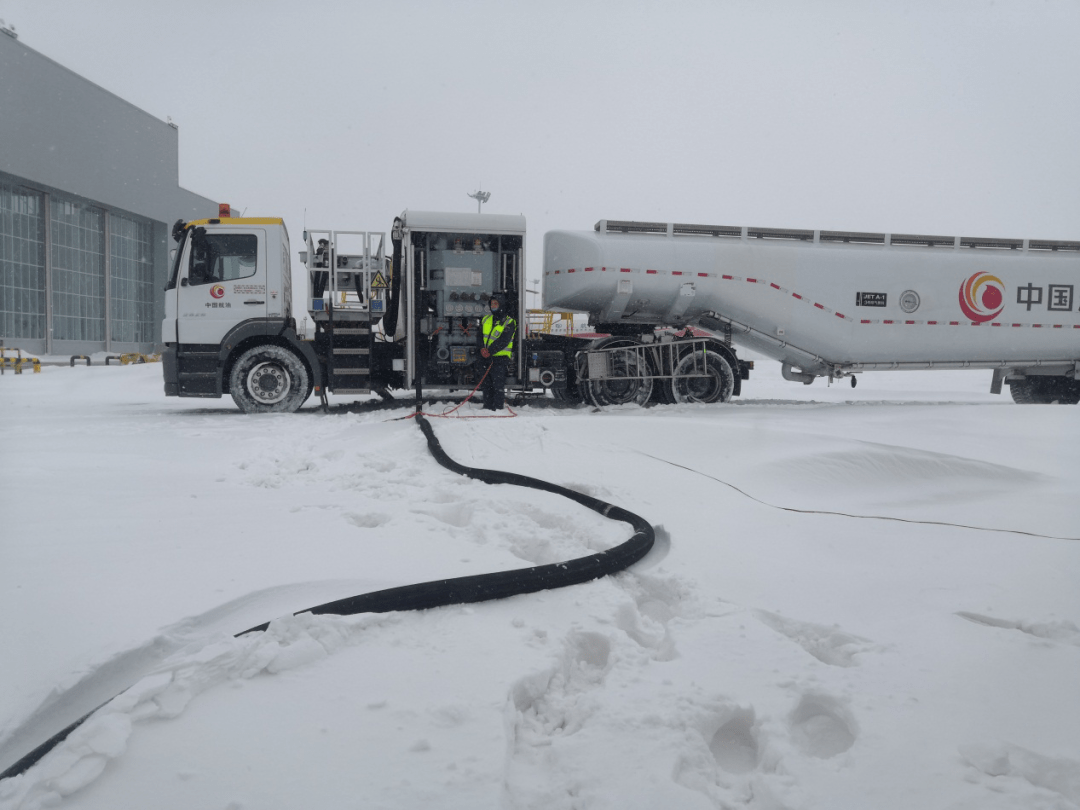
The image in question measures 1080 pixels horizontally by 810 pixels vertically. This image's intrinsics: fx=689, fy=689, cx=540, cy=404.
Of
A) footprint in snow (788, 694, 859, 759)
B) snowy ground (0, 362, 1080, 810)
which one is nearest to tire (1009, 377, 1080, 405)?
snowy ground (0, 362, 1080, 810)

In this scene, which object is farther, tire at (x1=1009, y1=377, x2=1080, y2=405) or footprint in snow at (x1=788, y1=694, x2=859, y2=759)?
tire at (x1=1009, y1=377, x2=1080, y2=405)

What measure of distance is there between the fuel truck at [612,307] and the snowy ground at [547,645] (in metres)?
4.92

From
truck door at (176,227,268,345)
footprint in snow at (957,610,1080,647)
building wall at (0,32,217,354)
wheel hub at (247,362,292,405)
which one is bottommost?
footprint in snow at (957,610,1080,647)

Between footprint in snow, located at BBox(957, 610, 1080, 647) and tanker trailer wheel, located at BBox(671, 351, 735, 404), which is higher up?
tanker trailer wheel, located at BBox(671, 351, 735, 404)

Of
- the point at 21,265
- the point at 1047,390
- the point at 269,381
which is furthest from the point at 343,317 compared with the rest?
the point at 21,265

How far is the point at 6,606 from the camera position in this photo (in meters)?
2.56

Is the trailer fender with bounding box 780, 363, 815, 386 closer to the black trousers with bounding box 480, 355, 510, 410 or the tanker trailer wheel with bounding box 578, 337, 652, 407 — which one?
the tanker trailer wheel with bounding box 578, 337, 652, 407

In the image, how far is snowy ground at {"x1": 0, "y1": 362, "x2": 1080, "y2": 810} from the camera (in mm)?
1754

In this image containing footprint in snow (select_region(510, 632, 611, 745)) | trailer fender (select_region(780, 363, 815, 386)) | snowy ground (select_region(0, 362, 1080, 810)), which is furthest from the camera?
trailer fender (select_region(780, 363, 815, 386))

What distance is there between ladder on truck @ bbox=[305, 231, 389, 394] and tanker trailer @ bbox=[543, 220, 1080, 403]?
2835 millimetres

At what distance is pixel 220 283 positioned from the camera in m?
9.77

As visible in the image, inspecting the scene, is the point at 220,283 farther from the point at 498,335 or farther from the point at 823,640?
the point at 823,640

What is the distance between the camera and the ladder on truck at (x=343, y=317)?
1012 centimetres

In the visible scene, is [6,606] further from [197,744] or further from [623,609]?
[623,609]
